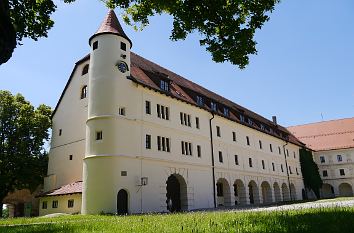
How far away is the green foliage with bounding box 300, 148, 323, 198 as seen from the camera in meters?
58.1

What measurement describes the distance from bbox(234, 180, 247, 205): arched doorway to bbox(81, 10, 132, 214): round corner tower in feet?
65.3

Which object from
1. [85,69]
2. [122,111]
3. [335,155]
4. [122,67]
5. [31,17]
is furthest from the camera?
[335,155]

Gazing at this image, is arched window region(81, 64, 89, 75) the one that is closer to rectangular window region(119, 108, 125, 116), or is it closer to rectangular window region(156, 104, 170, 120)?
rectangular window region(119, 108, 125, 116)

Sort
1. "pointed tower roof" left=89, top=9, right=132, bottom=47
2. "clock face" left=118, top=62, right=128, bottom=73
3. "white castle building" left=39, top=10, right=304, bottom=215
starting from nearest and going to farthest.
A: "white castle building" left=39, top=10, right=304, bottom=215 → "clock face" left=118, top=62, right=128, bottom=73 → "pointed tower roof" left=89, top=9, right=132, bottom=47

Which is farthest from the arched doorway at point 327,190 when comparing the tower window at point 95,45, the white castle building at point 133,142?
the tower window at point 95,45

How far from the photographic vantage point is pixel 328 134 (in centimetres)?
6931

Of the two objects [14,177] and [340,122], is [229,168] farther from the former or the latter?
[340,122]

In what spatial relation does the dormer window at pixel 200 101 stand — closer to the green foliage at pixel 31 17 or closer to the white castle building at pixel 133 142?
the white castle building at pixel 133 142

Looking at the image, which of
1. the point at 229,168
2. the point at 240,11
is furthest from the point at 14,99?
the point at 240,11

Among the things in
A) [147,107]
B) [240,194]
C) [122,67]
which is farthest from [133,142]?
[240,194]

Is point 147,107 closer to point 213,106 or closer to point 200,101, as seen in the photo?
point 200,101

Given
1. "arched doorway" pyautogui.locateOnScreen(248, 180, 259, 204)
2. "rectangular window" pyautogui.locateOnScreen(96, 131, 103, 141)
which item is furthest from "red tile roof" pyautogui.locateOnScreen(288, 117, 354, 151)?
"rectangular window" pyautogui.locateOnScreen(96, 131, 103, 141)

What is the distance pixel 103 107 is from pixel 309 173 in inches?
1775

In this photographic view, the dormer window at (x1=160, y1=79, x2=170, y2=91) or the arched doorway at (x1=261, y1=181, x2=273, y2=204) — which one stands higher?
the dormer window at (x1=160, y1=79, x2=170, y2=91)
